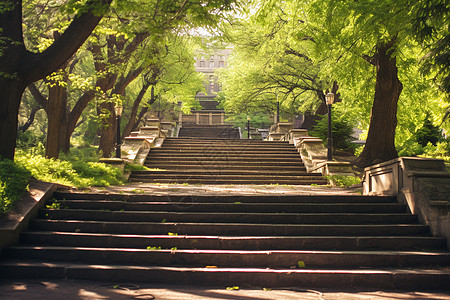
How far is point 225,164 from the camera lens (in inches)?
694

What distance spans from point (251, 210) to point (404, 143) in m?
14.4

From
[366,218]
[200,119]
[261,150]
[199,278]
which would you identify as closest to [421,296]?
[366,218]

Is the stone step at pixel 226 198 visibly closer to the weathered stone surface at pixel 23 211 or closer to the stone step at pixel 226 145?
the weathered stone surface at pixel 23 211

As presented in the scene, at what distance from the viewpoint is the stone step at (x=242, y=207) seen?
867cm

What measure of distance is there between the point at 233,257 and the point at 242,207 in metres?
2.04

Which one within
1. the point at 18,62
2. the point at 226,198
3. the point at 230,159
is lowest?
the point at 226,198

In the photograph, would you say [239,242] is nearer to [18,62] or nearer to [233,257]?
[233,257]

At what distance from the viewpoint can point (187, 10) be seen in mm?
10148

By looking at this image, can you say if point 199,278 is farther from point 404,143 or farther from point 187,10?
point 404,143

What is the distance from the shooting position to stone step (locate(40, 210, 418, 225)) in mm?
8203

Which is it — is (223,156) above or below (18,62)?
below

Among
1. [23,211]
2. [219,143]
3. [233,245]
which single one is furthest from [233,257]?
[219,143]

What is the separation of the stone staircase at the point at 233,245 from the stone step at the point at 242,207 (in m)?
0.02

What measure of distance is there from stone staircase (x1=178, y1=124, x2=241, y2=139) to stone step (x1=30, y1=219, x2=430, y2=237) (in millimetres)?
29795
